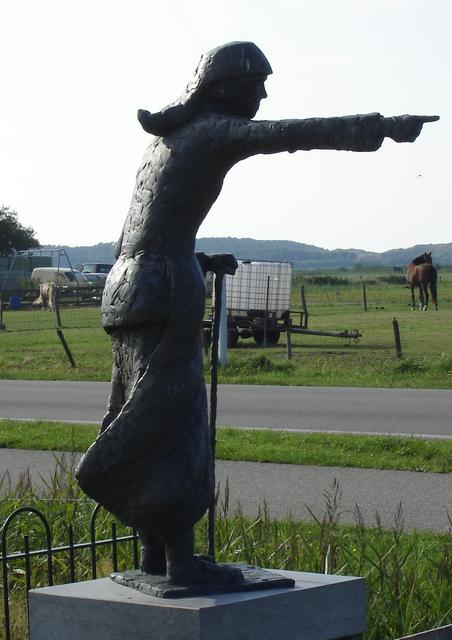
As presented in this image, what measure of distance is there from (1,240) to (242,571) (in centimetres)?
6734

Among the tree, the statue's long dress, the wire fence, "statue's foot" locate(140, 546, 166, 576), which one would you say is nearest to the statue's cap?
the statue's long dress

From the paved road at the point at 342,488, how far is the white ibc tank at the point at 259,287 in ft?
43.0

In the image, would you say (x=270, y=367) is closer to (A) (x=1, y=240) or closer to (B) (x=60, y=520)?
(B) (x=60, y=520)

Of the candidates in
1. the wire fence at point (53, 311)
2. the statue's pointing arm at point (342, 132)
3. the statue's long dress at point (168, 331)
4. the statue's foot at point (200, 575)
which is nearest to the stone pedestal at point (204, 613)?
the statue's foot at point (200, 575)

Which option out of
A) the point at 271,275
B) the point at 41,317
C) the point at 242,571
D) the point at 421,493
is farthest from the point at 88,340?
the point at 242,571

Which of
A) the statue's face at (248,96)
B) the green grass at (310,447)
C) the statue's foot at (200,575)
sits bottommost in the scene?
the green grass at (310,447)

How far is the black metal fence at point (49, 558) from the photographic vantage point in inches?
219

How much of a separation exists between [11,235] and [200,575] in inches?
2677

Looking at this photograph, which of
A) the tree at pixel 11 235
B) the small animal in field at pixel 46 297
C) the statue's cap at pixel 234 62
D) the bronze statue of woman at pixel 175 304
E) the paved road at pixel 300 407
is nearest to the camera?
the bronze statue of woman at pixel 175 304

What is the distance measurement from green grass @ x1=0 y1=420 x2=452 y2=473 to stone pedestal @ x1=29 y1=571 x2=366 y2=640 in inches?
244

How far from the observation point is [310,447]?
11.9 metres

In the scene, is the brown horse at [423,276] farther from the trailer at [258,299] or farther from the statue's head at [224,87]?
the statue's head at [224,87]

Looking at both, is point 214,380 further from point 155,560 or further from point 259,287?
point 259,287

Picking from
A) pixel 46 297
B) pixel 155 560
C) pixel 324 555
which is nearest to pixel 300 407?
pixel 324 555
